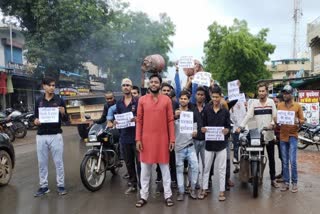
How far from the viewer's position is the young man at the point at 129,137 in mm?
6711

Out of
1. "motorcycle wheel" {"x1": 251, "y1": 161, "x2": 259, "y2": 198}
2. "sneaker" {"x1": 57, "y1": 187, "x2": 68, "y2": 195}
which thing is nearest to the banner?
"motorcycle wheel" {"x1": 251, "y1": 161, "x2": 259, "y2": 198}

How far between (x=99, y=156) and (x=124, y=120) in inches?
33.9

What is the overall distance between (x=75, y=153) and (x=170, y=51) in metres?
23.3

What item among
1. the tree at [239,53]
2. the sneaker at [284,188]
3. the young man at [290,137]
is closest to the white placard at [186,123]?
the young man at [290,137]

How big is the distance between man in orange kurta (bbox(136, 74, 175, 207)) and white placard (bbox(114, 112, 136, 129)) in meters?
0.73

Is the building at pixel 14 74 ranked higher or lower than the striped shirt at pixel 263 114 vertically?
higher

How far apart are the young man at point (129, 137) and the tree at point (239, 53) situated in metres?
25.1

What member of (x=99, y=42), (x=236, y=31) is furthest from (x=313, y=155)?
(x=236, y=31)

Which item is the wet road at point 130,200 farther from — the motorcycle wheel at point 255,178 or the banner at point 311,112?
the banner at point 311,112

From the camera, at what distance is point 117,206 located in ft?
19.5

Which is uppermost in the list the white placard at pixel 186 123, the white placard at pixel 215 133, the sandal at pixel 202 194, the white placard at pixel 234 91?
the white placard at pixel 234 91

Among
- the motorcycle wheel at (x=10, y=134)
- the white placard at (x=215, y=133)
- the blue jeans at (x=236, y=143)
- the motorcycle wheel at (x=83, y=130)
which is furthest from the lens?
the motorcycle wheel at (x=83, y=130)

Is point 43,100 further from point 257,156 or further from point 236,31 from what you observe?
point 236,31

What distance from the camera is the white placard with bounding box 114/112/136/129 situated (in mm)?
6629
